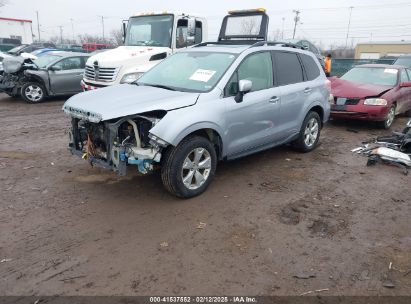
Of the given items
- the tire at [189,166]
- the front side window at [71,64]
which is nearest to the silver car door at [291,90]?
the tire at [189,166]

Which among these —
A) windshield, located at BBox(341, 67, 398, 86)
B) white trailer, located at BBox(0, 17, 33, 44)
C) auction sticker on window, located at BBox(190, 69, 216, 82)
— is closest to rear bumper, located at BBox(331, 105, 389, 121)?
windshield, located at BBox(341, 67, 398, 86)

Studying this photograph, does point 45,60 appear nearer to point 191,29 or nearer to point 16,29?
point 191,29

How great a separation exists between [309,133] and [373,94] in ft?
9.52

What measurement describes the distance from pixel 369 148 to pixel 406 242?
3519 millimetres

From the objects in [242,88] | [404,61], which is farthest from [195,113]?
[404,61]

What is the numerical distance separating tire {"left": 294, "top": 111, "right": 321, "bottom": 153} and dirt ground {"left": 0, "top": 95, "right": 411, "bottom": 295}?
0.48 m

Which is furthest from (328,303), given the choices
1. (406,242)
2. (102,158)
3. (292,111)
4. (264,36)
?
(264,36)

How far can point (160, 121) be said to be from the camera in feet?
13.3

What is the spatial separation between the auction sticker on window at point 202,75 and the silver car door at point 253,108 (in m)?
0.30

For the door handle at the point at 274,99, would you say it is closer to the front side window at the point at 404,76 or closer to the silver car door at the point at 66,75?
the front side window at the point at 404,76

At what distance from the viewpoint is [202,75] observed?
4.91m

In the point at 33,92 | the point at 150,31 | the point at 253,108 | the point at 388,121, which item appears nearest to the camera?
the point at 253,108

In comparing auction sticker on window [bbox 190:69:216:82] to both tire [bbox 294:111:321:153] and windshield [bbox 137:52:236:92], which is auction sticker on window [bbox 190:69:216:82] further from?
tire [bbox 294:111:321:153]

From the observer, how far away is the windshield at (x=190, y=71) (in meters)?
4.79
